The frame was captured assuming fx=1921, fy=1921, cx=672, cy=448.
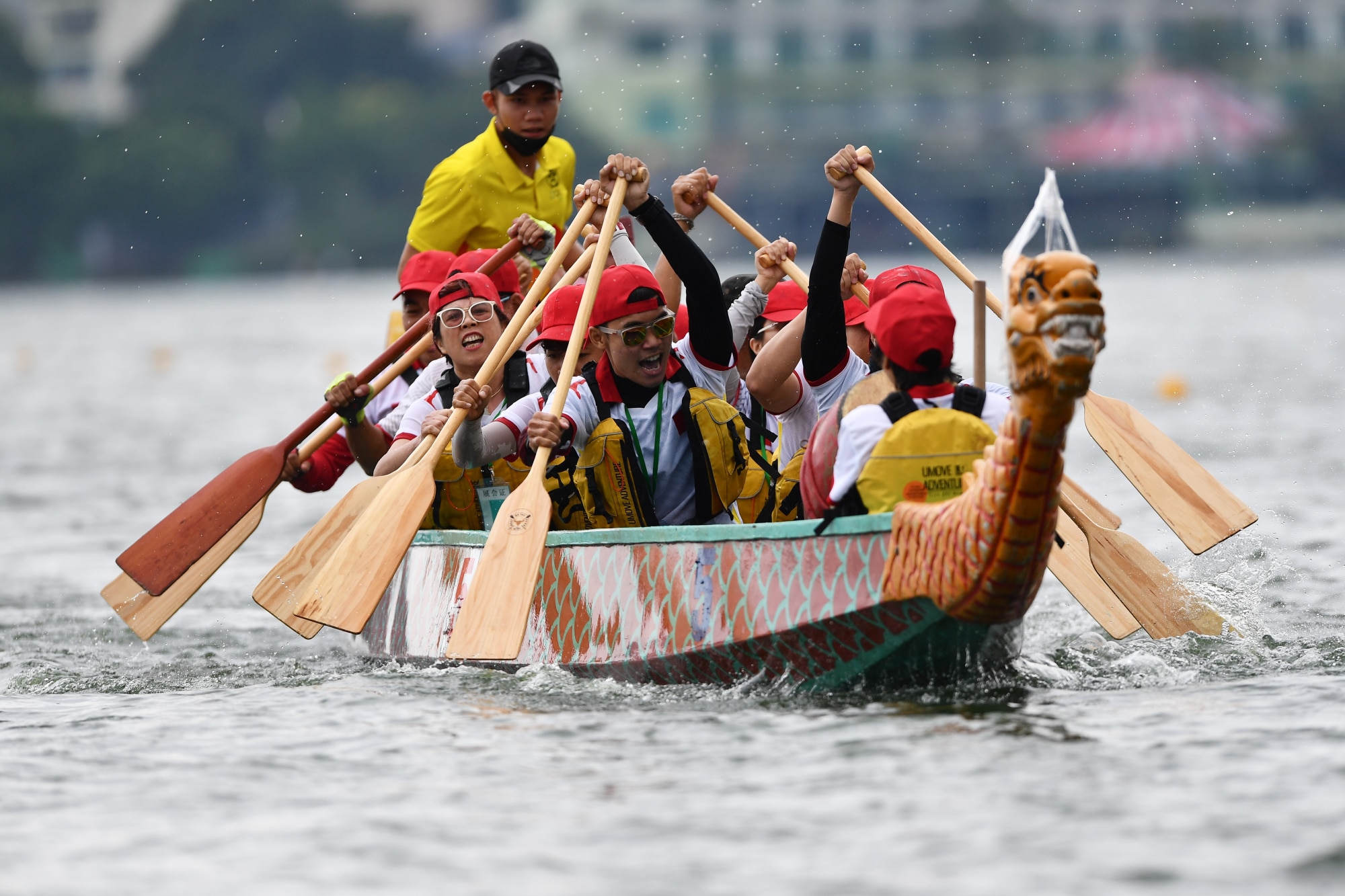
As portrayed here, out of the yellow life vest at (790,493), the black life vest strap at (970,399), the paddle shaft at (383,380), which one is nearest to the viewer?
the black life vest strap at (970,399)

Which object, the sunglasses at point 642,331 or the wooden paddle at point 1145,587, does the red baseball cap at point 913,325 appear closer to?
the sunglasses at point 642,331

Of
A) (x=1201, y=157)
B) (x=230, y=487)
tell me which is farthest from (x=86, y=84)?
(x=230, y=487)

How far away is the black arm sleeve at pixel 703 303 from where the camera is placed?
7500mm

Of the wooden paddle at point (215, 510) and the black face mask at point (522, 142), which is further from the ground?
the black face mask at point (522, 142)

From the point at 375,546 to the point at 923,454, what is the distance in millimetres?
2622

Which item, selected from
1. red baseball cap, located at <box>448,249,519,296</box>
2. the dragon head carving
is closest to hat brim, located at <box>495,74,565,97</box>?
red baseball cap, located at <box>448,249,519,296</box>

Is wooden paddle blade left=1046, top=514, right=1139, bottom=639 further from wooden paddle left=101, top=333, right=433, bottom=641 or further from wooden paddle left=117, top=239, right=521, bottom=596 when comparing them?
wooden paddle left=101, top=333, right=433, bottom=641

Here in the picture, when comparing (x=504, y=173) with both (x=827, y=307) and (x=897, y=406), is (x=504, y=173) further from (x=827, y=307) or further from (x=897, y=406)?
(x=897, y=406)

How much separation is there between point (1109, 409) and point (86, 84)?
101709mm

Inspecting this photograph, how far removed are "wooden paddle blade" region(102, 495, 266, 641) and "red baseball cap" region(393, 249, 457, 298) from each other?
1.30m

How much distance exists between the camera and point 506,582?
732 cm

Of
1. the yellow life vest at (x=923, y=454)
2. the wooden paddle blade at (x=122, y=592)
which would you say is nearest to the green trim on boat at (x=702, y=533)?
the yellow life vest at (x=923, y=454)

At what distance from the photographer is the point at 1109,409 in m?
7.97

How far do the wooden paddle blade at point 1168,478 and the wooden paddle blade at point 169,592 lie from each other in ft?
13.4
